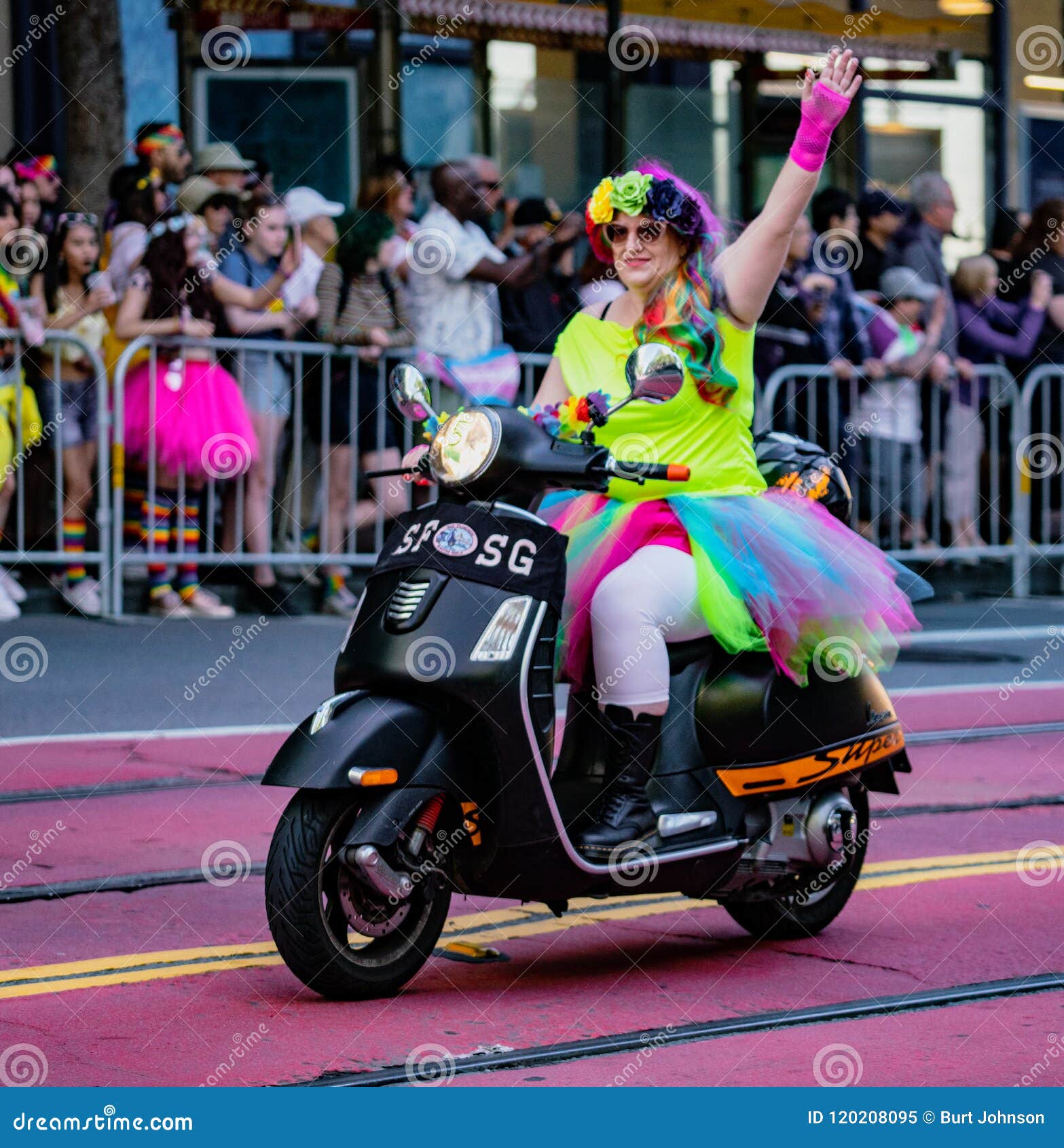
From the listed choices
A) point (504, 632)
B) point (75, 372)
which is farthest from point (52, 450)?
point (504, 632)

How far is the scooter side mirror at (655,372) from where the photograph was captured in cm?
493

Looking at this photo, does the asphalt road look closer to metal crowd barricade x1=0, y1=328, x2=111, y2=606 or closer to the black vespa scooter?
metal crowd barricade x1=0, y1=328, x2=111, y2=606

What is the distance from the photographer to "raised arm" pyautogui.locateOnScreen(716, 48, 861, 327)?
17.4 feet

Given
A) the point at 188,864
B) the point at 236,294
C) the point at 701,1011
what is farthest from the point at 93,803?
the point at 236,294

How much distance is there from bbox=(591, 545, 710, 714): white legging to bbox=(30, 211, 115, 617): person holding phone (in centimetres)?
618

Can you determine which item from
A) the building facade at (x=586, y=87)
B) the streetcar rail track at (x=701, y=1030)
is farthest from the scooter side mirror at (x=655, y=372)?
the building facade at (x=586, y=87)

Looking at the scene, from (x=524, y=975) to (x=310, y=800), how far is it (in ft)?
2.69

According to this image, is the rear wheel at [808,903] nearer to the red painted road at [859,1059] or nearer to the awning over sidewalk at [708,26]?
the red painted road at [859,1059]

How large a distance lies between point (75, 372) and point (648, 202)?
6126 mm

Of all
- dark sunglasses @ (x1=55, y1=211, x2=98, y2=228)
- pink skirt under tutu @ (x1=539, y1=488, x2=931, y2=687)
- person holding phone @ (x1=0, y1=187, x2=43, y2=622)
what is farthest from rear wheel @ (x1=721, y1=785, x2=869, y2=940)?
dark sunglasses @ (x1=55, y1=211, x2=98, y2=228)

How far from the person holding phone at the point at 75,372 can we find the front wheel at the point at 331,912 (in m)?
6.41

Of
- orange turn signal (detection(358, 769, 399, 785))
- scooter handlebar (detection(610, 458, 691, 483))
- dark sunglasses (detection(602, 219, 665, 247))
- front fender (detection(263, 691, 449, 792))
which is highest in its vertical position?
dark sunglasses (detection(602, 219, 665, 247))

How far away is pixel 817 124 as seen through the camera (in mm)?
5328
